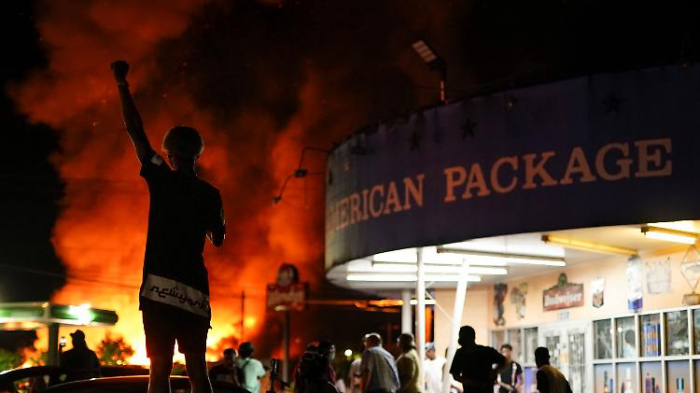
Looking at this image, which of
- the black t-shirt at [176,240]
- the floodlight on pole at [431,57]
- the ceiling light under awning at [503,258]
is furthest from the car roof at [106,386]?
the floodlight on pole at [431,57]

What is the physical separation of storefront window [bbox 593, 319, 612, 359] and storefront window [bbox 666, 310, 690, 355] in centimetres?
180

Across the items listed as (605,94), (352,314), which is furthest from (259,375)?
(352,314)

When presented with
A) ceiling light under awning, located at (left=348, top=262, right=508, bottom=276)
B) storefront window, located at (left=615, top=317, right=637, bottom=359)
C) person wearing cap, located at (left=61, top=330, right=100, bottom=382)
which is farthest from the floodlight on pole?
person wearing cap, located at (left=61, top=330, right=100, bottom=382)

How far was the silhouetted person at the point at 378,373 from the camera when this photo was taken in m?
14.4

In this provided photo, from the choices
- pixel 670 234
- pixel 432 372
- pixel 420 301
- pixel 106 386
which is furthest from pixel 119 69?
pixel 432 372

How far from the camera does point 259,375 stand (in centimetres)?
1596

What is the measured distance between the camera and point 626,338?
18.4m

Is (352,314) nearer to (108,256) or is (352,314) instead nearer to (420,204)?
(108,256)

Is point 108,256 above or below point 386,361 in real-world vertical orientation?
above

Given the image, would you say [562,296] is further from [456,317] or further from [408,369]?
[408,369]

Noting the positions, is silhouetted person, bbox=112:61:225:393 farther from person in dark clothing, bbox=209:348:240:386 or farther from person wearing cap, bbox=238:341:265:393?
person wearing cap, bbox=238:341:265:393

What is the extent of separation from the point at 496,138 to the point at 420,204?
76.3 inches

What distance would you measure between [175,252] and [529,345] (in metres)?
18.8

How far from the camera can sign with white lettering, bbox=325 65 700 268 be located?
46.9 ft
